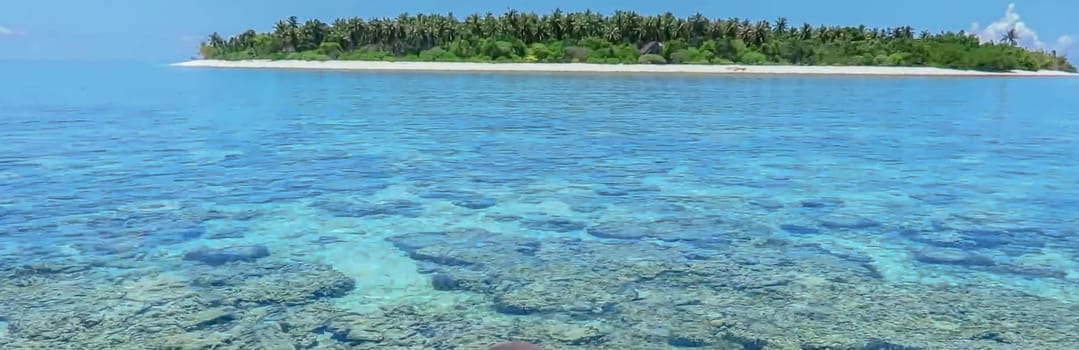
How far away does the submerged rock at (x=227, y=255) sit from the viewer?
10258 mm

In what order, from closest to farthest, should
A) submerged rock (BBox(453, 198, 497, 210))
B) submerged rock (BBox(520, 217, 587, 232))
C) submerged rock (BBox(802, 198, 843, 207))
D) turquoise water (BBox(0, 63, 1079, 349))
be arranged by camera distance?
turquoise water (BBox(0, 63, 1079, 349)), submerged rock (BBox(520, 217, 587, 232)), submerged rock (BBox(453, 198, 497, 210)), submerged rock (BBox(802, 198, 843, 207))

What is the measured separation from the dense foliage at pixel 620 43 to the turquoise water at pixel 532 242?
85888 mm

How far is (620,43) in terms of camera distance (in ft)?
377

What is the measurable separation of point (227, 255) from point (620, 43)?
352 ft

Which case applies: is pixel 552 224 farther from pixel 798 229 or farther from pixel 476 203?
pixel 798 229

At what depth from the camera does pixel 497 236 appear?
1184cm

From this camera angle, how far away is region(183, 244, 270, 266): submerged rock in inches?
404

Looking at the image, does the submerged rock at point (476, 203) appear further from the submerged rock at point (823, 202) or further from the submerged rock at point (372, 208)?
the submerged rock at point (823, 202)

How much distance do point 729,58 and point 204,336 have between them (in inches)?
4283

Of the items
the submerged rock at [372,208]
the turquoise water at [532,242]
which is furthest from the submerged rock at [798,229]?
the submerged rock at [372,208]

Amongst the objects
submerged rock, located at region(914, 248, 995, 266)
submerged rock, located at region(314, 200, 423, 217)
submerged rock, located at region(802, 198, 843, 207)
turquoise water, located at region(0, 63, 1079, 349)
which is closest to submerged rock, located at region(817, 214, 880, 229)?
turquoise water, located at region(0, 63, 1079, 349)

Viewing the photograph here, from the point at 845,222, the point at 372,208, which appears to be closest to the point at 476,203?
the point at 372,208

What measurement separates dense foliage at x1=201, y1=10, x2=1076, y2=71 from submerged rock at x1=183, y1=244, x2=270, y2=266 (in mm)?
95686

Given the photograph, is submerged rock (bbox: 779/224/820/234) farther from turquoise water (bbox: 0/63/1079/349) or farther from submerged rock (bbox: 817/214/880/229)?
submerged rock (bbox: 817/214/880/229)
